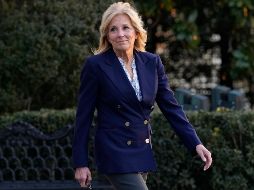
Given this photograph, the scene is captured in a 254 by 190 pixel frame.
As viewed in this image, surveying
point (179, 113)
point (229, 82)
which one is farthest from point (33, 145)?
point (229, 82)

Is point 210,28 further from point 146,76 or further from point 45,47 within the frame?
point 146,76

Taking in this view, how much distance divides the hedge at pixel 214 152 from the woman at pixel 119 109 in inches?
81.6

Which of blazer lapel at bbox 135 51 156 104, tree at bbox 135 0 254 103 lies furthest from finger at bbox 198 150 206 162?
tree at bbox 135 0 254 103

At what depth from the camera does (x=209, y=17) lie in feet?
36.7

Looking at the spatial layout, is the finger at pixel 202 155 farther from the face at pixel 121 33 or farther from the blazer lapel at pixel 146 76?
the face at pixel 121 33

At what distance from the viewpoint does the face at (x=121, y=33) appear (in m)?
4.29

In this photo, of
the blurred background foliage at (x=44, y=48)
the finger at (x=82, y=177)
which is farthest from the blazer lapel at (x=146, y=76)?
the blurred background foliage at (x=44, y=48)

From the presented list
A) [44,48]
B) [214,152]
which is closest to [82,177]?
[214,152]

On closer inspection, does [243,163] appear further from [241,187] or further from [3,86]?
[3,86]

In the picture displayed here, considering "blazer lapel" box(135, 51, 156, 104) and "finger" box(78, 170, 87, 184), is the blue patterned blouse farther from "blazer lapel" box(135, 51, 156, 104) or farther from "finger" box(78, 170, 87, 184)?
"finger" box(78, 170, 87, 184)

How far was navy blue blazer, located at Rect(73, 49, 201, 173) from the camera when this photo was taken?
4.24m

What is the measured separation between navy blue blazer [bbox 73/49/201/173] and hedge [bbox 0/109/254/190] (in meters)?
2.13

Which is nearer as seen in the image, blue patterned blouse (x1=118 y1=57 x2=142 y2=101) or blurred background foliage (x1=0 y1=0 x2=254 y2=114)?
Result: blue patterned blouse (x1=118 y1=57 x2=142 y2=101)

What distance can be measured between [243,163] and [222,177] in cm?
20
